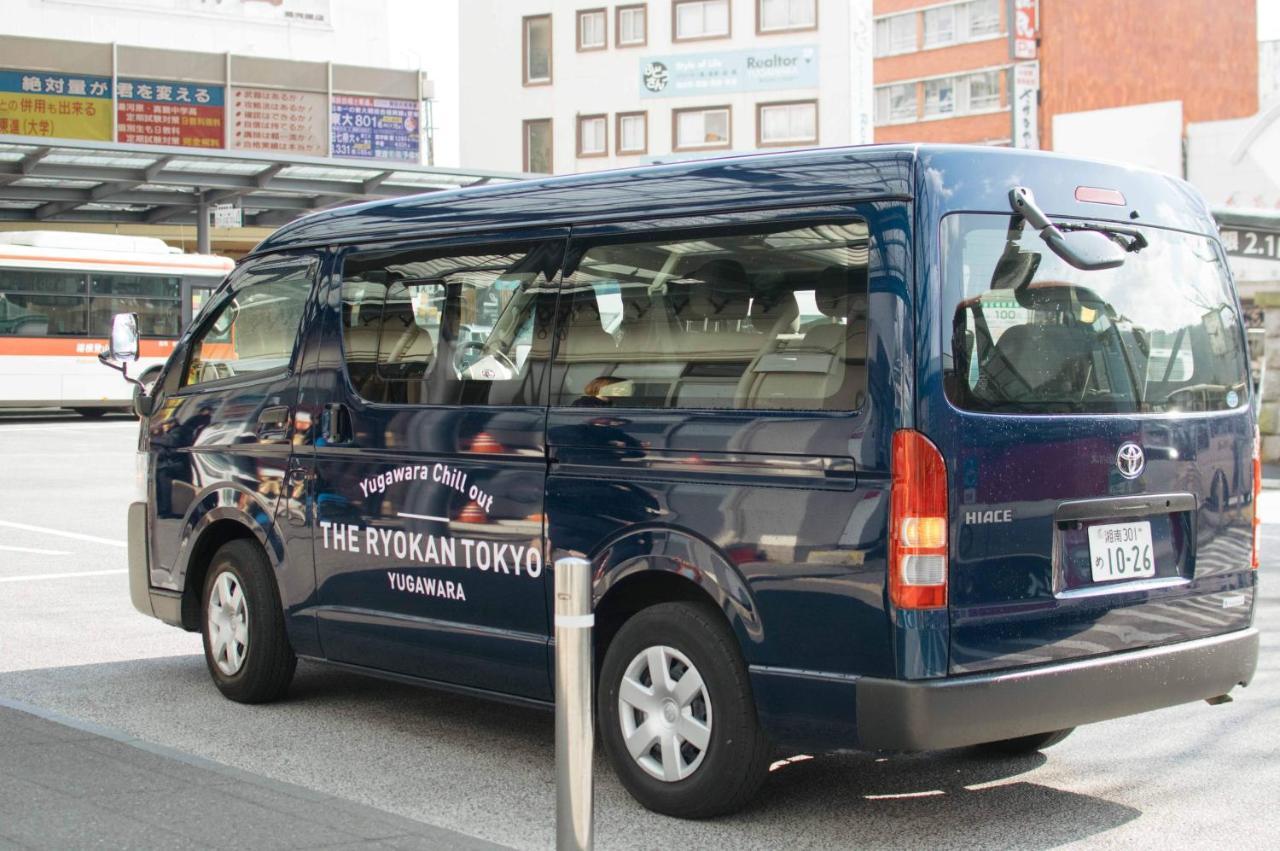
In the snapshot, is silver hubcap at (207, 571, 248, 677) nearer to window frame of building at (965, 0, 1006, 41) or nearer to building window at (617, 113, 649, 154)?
building window at (617, 113, 649, 154)

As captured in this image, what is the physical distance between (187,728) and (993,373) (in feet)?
11.7

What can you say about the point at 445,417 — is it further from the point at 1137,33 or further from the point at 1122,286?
the point at 1137,33

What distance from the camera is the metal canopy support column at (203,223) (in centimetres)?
3456

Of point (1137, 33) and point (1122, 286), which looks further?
point (1137, 33)

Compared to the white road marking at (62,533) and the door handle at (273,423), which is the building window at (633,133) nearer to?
the white road marking at (62,533)

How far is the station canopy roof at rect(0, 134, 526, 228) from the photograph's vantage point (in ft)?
97.4

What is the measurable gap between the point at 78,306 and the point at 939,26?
4863 centimetres

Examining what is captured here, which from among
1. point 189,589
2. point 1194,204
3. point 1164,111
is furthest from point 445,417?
point 1164,111

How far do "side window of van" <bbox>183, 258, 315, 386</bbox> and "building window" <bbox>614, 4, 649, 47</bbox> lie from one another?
60661 mm

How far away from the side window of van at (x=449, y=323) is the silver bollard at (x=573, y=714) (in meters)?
2.13

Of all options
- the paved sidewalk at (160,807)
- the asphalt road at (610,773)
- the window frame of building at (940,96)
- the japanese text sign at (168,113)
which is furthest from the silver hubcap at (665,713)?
the window frame of building at (940,96)

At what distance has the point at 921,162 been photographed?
4988 millimetres

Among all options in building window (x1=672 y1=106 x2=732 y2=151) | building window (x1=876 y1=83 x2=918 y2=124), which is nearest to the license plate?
building window (x1=672 y1=106 x2=732 y2=151)

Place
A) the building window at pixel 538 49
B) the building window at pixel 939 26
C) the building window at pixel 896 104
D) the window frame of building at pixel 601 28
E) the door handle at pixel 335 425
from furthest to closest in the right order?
the building window at pixel 896 104 → the building window at pixel 939 26 → the building window at pixel 538 49 → the window frame of building at pixel 601 28 → the door handle at pixel 335 425
